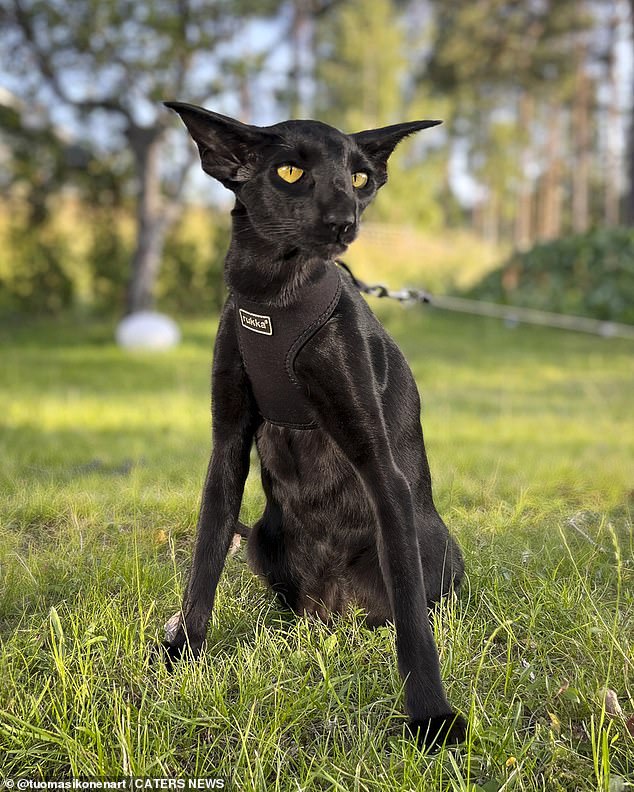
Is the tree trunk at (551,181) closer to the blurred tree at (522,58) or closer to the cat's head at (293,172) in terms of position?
the blurred tree at (522,58)

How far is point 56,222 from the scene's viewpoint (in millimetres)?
14484

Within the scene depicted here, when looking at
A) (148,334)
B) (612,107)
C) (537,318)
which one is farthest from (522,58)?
(148,334)

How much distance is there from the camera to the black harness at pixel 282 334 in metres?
2.21

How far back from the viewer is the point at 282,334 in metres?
2.21

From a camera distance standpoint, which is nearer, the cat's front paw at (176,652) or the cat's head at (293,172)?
the cat's head at (293,172)

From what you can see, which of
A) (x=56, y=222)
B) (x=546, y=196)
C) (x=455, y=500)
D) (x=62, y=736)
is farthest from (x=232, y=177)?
(x=546, y=196)

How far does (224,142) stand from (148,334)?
30.7 ft

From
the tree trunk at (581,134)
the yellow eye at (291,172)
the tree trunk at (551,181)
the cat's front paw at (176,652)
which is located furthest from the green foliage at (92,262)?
the tree trunk at (551,181)

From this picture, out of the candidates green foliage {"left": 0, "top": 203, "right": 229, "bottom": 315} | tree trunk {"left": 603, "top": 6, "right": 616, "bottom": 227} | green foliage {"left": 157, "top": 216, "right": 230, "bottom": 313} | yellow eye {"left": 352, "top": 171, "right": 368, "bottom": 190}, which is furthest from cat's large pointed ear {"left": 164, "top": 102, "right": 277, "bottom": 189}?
tree trunk {"left": 603, "top": 6, "right": 616, "bottom": 227}

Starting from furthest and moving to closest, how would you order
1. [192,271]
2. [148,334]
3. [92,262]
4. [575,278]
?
1. [192,271]
2. [575,278]
3. [92,262]
4. [148,334]

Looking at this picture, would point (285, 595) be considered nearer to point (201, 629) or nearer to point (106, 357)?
point (201, 629)

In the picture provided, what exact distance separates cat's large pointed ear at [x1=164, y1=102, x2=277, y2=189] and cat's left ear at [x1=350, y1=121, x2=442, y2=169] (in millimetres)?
258

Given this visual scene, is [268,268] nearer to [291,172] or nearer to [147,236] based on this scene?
[291,172]

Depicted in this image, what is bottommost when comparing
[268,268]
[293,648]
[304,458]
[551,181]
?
[293,648]
